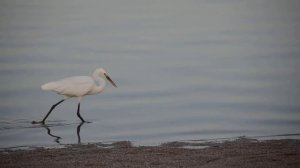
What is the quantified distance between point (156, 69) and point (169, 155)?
7512 mm

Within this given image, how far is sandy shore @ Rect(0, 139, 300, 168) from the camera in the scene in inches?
336

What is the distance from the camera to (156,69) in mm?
16484

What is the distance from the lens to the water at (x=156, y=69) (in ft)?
38.3

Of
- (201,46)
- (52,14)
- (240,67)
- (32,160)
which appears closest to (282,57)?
(240,67)

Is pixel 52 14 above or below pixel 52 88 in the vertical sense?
above

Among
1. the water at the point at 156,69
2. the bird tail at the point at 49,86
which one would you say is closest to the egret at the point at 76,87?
the bird tail at the point at 49,86

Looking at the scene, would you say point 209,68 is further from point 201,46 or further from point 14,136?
point 14,136

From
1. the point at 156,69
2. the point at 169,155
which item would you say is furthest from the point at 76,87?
the point at 169,155

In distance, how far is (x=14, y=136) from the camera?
11172 millimetres

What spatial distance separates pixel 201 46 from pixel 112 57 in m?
2.71

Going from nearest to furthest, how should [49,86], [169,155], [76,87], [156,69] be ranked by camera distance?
[169,155] < [49,86] < [76,87] < [156,69]

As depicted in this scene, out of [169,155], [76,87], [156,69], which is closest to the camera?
[169,155]

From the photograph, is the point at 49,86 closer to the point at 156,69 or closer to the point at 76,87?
the point at 76,87

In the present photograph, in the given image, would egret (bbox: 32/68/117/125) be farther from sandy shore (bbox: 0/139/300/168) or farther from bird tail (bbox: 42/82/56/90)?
sandy shore (bbox: 0/139/300/168)
